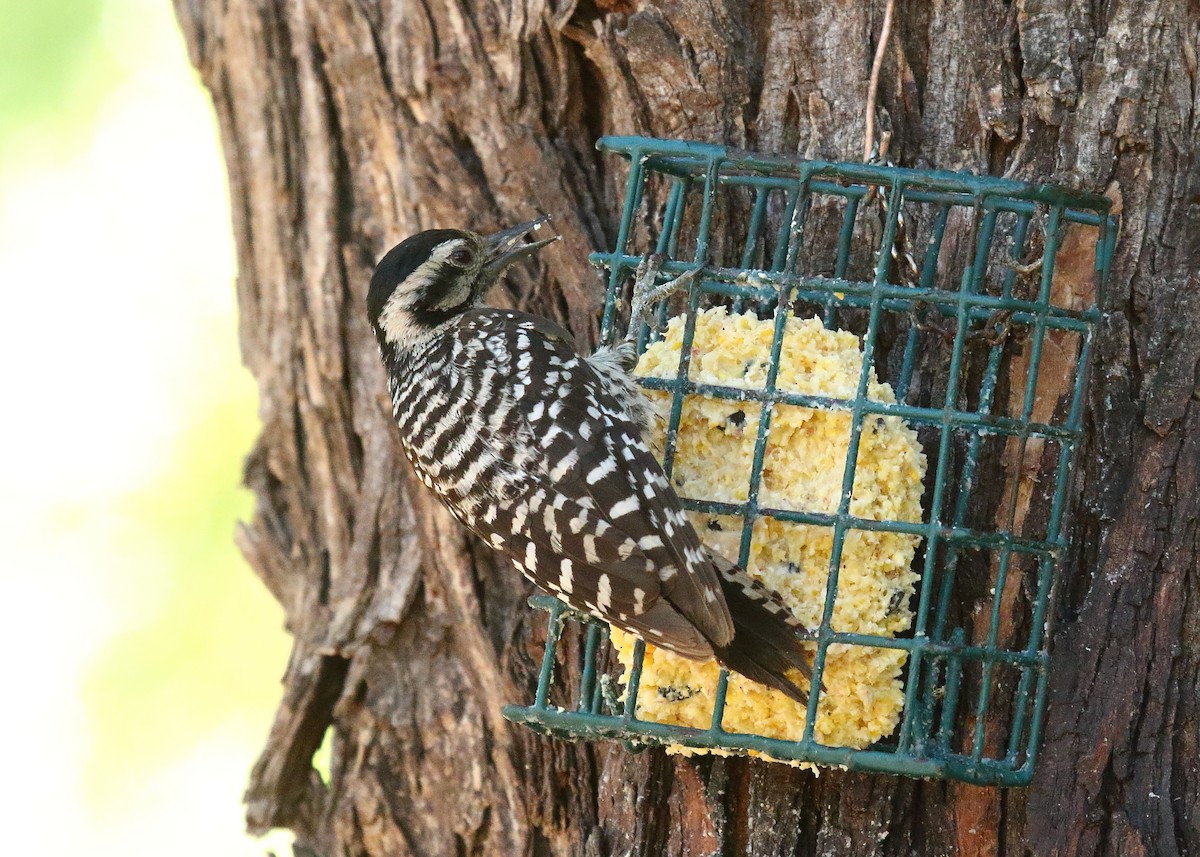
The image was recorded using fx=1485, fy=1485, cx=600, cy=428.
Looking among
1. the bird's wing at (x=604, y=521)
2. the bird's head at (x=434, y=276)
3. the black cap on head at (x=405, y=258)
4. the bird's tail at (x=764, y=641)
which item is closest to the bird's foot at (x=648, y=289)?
the bird's wing at (x=604, y=521)

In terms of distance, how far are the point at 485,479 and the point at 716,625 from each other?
622 millimetres

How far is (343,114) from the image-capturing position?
13.6 ft

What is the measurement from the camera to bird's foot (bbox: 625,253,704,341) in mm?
3346

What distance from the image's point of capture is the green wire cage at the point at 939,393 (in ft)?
9.93

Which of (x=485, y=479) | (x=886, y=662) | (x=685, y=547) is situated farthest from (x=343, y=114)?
(x=886, y=662)

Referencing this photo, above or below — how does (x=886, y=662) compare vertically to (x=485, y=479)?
below

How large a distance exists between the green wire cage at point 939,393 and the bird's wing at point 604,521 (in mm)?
136

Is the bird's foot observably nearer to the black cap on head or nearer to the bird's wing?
the bird's wing

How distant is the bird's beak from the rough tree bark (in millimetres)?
133

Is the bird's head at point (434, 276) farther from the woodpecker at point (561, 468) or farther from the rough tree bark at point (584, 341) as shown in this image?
the rough tree bark at point (584, 341)

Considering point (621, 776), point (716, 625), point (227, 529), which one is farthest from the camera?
point (227, 529)

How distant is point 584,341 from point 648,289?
50cm

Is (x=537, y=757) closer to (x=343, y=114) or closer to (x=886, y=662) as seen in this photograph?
(x=886, y=662)

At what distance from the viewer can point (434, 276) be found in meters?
3.75
